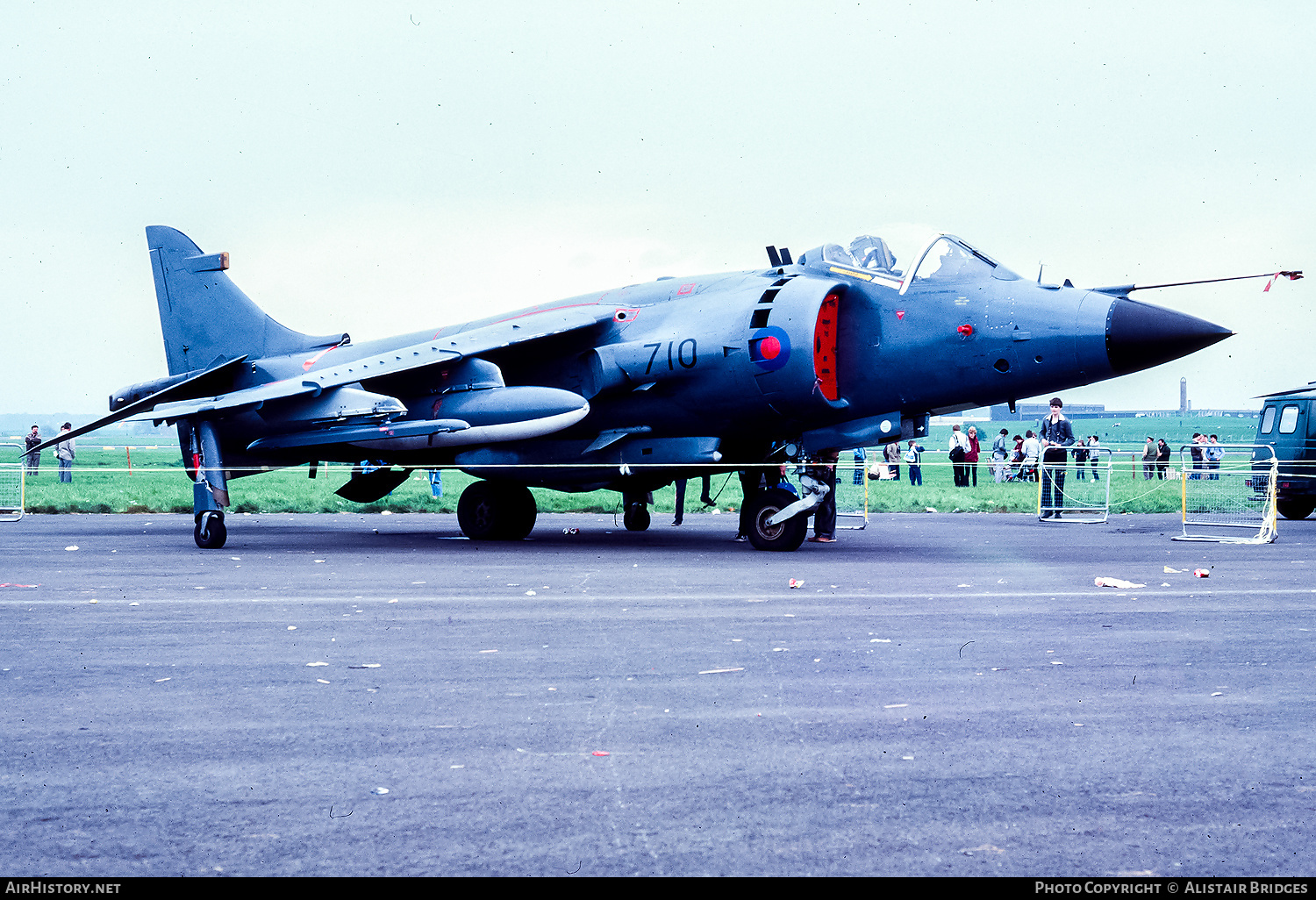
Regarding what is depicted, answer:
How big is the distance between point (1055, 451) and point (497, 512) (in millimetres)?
11702

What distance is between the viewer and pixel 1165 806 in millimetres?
3736

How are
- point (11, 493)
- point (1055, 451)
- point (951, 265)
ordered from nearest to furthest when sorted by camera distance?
1. point (951, 265)
2. point (1055, 451)
3. point (11, 493)

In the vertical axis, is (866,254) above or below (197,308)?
below

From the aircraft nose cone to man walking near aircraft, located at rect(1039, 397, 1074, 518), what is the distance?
29.8ft

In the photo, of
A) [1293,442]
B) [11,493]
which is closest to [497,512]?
[11,493]

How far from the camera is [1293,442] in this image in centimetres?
2355

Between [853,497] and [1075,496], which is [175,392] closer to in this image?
[853,497]

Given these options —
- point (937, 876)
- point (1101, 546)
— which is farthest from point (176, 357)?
point (937, 876)

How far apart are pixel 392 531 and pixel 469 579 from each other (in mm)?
7605

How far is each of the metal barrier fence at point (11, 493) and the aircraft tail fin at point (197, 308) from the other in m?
3.48

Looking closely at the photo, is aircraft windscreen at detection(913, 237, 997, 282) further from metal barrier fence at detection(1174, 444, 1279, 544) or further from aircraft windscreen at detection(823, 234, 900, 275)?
metal barrier fence at detection(1174, 444, 1279, 544)

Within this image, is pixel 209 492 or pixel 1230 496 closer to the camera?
pixel 209 492
